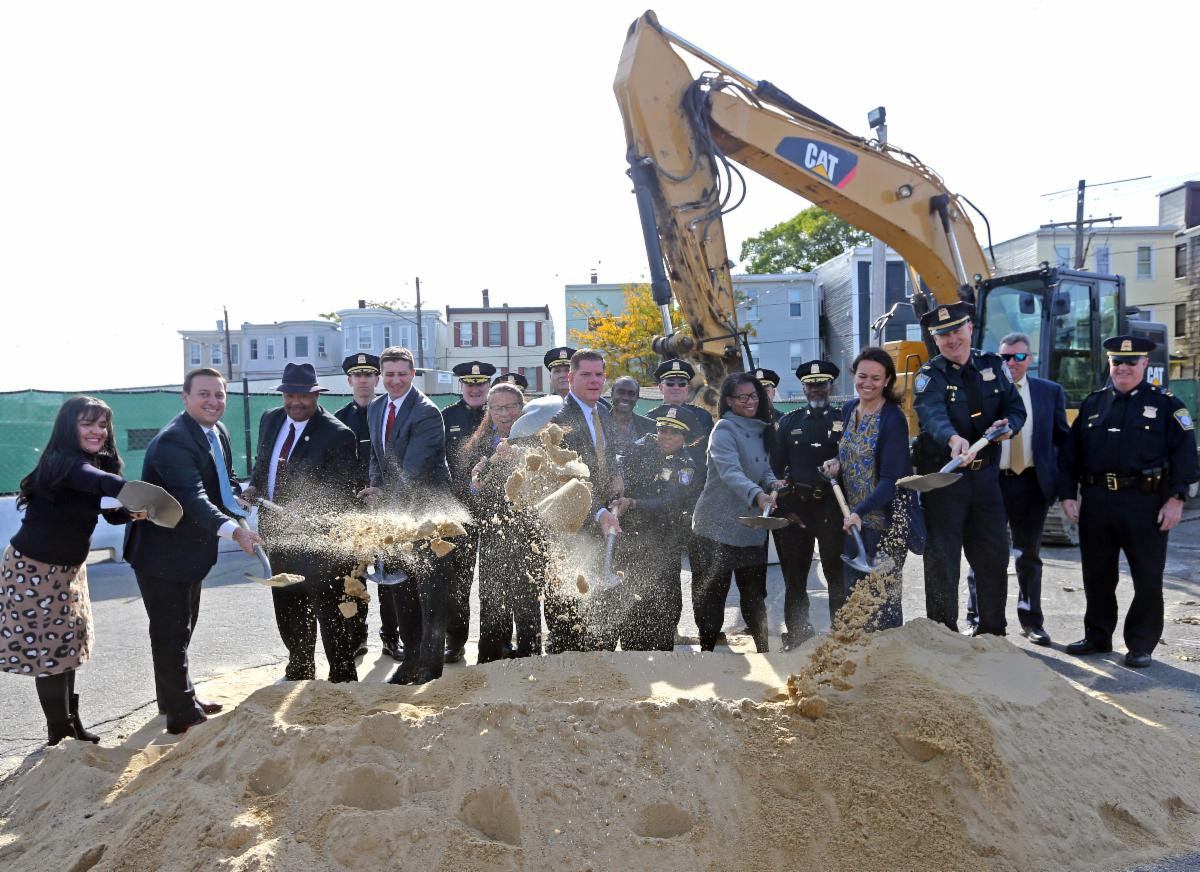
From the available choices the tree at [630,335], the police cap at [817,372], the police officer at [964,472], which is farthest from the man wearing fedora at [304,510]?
the tree at [630,335]

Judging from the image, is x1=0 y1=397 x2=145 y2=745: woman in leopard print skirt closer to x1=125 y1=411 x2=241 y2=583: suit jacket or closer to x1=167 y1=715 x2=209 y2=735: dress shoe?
x1=125 y1=411 x2=241 y2=583: suit jacket

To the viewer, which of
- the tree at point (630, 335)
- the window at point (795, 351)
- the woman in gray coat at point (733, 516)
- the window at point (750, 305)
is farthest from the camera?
the window at point (795, 351)

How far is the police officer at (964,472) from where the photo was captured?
4922 mm

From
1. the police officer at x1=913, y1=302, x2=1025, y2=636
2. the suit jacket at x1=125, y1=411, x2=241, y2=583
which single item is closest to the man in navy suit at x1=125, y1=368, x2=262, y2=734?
the suit jacket at x1=125, y1=411, x2=241, y2=583

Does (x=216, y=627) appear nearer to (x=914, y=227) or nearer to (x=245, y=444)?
(x=245, y=444)

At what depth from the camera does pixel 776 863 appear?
2.87 metres

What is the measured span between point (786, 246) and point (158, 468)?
38.7 metres

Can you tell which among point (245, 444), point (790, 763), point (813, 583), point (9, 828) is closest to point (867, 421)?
point (790, 763)

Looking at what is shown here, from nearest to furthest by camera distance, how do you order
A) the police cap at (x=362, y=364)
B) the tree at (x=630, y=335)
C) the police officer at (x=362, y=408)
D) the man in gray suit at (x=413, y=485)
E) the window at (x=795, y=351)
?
the man in gray suit at (x=413, y=485), the police officer at (x=362, y=408), the police cap at (x=362, y=364), the tree at (x=630, y=335), the window at (x=795, y=351)

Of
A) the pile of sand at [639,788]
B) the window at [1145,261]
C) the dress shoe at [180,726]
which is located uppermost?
the window at [1145,261]

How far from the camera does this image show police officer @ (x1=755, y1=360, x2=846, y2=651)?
5.21 meters

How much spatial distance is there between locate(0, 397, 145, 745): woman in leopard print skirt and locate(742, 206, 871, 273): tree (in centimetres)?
3834

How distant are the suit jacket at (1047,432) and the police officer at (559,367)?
10.2ft

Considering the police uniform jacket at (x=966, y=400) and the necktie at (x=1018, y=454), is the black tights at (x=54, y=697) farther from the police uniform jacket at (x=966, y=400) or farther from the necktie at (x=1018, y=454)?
the necktie at (x=1018, y=454)
